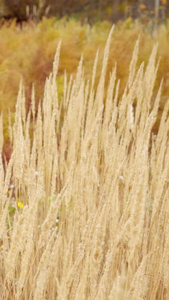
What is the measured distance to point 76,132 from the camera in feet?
5.60

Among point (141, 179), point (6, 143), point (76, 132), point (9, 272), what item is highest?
point (141, 179)

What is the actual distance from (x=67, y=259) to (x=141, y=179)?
0.21 metres

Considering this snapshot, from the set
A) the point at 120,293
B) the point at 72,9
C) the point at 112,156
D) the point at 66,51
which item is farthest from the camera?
the point at 72,9

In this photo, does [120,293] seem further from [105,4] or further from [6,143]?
[105,4]

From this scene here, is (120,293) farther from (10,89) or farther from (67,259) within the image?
(10,89)

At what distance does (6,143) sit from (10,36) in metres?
1.36

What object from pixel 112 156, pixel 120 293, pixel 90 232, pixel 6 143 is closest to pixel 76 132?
pixel 112 156

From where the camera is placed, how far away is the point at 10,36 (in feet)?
13.6

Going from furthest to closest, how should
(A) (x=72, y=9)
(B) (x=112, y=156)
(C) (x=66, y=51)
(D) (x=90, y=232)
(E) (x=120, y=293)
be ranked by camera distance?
(A) (x=72, y=9), (C) (x=66, y=51), (B) (x=112, y=156), (D) (x=90, y=232), (E) (x=120, y=293)

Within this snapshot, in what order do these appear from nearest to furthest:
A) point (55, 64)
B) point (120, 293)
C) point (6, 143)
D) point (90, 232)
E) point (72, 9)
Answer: point (120, 293), point (90, 232), point (55, 64), point (6, 143), point (72, 9)

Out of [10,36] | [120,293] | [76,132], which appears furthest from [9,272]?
[10,36]

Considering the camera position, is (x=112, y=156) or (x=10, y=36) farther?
(x=10, y=36)

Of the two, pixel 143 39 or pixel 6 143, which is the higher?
pixel 143 39

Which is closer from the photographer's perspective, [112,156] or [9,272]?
[9,272]
